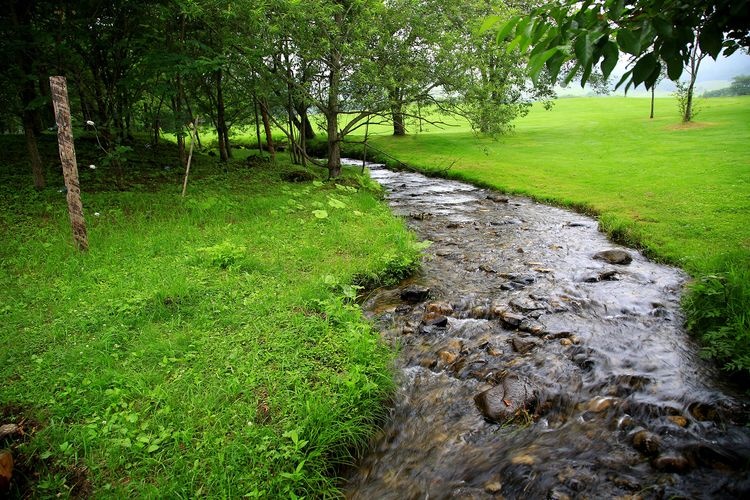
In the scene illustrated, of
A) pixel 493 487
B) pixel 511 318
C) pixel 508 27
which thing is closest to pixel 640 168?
pixel 511 318

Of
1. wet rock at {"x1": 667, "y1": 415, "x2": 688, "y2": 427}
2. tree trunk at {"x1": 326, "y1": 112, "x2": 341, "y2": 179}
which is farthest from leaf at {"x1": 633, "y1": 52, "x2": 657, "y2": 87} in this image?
tree trunk at {"x1": 326, "y1": 112, "x2": 341, "y2": 179}

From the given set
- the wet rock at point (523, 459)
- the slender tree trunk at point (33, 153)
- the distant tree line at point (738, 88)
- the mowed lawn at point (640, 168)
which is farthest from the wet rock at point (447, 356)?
the distant tree line at point (738, 88)

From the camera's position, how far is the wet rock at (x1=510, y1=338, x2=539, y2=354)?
6396 millimetres

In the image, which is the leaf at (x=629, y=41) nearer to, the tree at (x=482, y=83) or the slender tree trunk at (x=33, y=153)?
the tree at (x=482, y=83)

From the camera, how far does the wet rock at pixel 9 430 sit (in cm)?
445

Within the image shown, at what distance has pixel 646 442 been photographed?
4.48 m

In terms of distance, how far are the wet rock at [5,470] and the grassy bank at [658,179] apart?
8.56 meters

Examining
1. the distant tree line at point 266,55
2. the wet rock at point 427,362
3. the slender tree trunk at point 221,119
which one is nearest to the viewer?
the wet rock at point 427,362

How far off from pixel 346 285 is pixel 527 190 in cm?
1335


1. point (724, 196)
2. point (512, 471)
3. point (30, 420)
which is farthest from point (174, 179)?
point (724, 196)

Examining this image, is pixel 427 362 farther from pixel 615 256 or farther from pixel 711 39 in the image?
pixel 615 256

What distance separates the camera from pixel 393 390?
5648 millimetres

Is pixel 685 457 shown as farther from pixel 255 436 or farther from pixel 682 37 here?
pixel 255 436

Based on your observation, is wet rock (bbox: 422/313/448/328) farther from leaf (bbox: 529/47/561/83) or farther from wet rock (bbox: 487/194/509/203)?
wet rock (bbox: 487/194/509/203)
